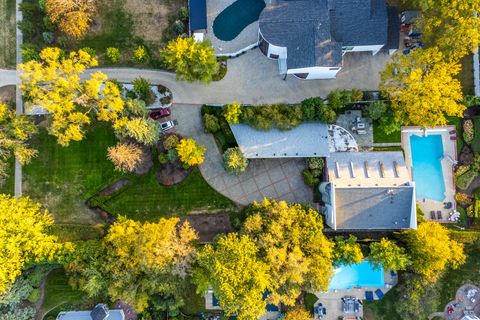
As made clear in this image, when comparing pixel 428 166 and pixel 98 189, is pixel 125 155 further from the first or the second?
pixel 428 166

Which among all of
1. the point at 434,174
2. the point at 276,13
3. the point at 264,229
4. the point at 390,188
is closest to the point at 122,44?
the point at 276,13

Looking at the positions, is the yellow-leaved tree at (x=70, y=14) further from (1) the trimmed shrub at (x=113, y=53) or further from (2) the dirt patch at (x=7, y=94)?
(2) the dirt patch at (x=7, y=94)

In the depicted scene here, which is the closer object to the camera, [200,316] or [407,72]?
[407,72]

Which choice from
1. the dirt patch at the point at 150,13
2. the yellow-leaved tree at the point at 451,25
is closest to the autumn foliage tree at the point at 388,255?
the yellow-leaved tree at the point at 451,25

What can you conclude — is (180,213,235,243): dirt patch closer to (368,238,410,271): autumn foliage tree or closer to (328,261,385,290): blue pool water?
(328,261,385,290): blue pool water

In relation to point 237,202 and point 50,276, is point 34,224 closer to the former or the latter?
point 50,276

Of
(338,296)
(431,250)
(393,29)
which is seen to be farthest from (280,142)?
(338,296)
